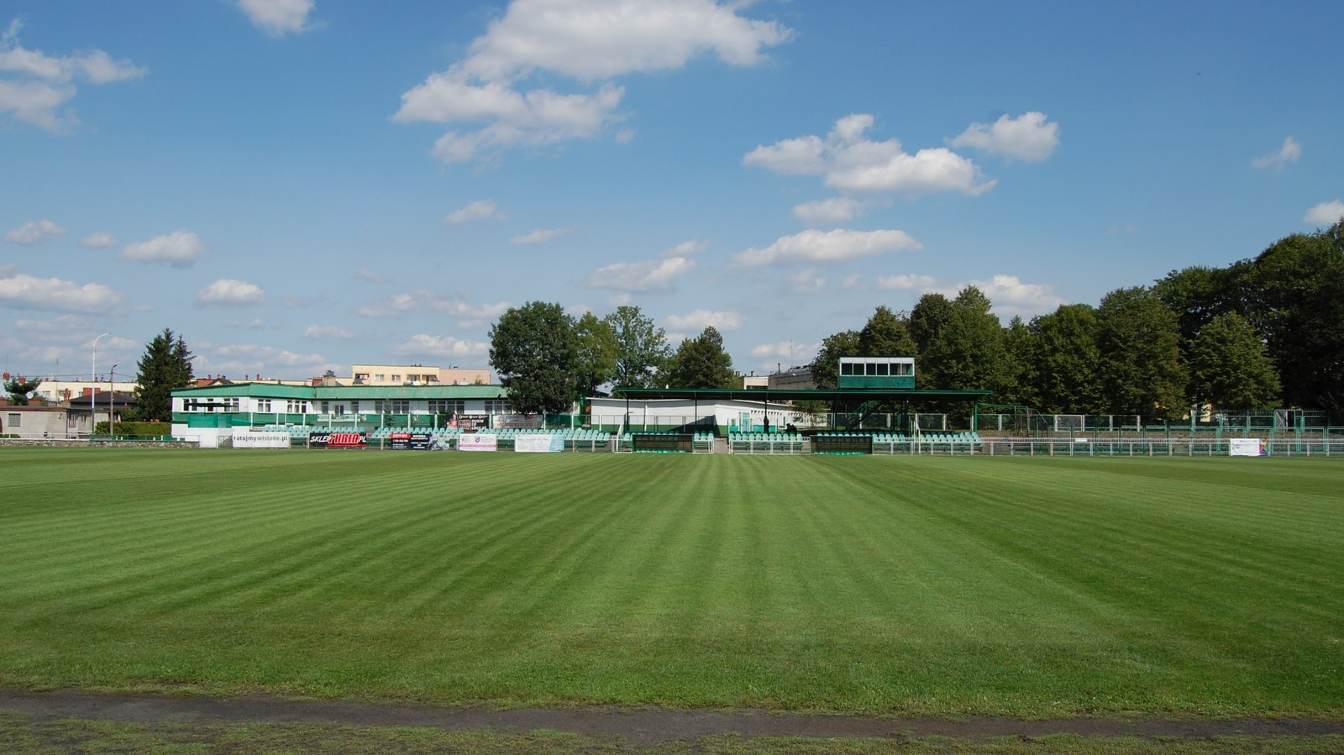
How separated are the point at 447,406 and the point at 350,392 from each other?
453 inches

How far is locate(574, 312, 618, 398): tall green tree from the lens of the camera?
10438 centimetres

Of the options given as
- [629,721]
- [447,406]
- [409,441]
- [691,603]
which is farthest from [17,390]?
[629,721]

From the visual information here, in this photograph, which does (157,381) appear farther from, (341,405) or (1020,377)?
(1020,377)

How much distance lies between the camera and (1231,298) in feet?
314

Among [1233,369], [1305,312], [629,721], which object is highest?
[1305,312]

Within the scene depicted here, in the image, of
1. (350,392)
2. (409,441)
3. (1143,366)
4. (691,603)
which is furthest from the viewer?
(350,392)

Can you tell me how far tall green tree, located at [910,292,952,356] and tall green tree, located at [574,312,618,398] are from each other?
130ft

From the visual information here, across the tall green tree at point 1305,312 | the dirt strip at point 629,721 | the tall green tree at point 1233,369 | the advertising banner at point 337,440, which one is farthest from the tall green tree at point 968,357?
the dirt strip at point 629,721

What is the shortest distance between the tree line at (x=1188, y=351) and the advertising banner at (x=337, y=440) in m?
55.7

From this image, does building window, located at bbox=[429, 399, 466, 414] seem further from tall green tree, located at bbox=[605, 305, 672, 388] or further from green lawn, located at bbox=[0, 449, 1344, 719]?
green lawn, located at bbox=[0, 449, 1344, 719]

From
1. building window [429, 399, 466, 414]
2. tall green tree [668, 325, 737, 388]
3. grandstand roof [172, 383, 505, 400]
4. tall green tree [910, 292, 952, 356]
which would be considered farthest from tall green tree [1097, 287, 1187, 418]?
building window [429, 399, 466, 414]

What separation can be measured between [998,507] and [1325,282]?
77.4m

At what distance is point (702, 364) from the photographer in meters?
119

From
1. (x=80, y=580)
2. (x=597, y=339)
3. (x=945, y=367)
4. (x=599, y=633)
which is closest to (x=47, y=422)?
(x=597, y=339)
